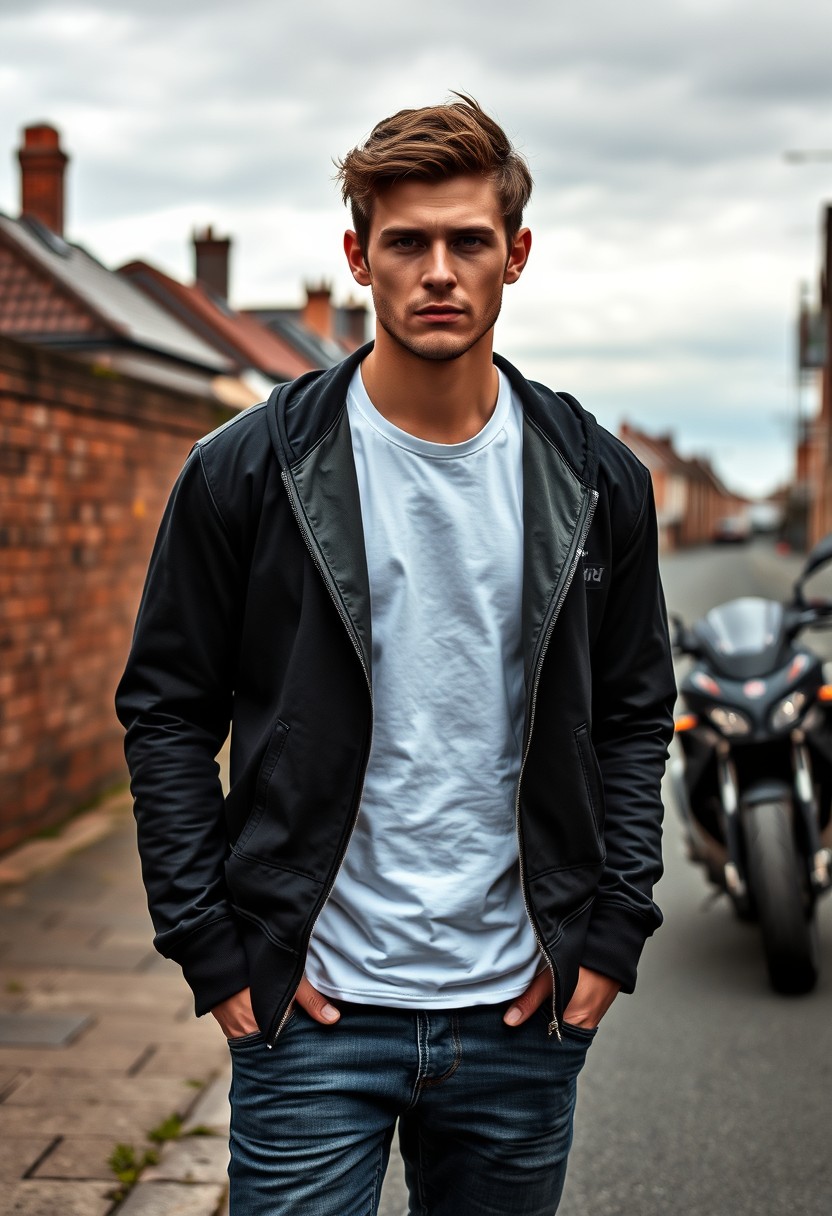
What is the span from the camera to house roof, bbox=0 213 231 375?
19922 millimetres

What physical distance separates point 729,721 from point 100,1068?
92.5 inches

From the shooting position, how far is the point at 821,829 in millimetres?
5230

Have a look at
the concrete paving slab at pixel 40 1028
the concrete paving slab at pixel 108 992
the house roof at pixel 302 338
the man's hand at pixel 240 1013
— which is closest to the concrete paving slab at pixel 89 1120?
the concrete paving slab at pixel 40 1028

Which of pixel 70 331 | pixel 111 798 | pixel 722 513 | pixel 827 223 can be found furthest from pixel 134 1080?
pixel 722 513

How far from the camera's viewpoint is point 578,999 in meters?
2.09

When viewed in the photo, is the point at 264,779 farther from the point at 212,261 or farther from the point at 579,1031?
the point at 212,261

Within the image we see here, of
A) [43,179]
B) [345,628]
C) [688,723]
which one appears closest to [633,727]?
[345,628]

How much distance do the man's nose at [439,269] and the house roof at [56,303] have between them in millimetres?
18382

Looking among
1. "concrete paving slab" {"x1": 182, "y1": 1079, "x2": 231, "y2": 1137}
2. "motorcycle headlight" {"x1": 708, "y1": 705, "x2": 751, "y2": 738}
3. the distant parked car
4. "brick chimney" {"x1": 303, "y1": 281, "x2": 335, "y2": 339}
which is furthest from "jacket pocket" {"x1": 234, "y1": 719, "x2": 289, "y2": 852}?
the distant parked car

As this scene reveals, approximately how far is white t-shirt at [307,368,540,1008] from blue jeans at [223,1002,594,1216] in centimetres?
5

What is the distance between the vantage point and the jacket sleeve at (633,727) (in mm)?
2148

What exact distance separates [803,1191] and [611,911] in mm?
1921

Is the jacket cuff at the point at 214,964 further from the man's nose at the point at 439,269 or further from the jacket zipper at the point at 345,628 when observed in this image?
the man's nose at the point at 439,269

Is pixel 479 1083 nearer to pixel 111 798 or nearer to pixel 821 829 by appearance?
Answer: pixel 821 829
